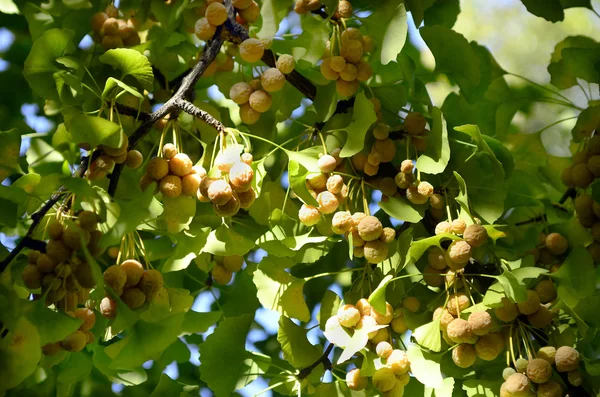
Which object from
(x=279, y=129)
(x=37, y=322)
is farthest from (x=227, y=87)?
(x=37, y=322)

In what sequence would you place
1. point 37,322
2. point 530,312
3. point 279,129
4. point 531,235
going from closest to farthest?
1. point 37,322
2. point 530,312
3. point 531,235
4. point 279,129

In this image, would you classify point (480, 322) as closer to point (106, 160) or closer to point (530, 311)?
point (530, 311)

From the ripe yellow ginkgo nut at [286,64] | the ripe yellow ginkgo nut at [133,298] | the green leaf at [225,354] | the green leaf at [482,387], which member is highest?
the ripe yellow ginkgo nut at [286,64]

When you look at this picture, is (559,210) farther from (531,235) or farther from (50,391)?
(50,391)

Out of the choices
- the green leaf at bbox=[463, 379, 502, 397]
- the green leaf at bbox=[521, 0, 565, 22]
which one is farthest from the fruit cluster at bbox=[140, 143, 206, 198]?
the green leaf at bbox=[521, 0, 565, 22]

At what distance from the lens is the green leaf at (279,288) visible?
2.46 ft

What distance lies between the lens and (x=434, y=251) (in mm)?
712

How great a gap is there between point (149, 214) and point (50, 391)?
1.21ft

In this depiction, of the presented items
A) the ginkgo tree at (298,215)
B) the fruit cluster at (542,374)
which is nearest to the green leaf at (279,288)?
the ginkgo tree at (298,215)

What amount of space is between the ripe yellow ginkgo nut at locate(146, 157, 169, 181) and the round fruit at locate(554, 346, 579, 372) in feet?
1.25

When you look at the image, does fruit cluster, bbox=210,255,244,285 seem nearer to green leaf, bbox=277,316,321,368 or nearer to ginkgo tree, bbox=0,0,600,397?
ginkgo tree, bbox=0,0,600,397

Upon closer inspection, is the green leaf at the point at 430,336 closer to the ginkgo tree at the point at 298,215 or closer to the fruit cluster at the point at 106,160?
the ginkgo tree at the point at 298,215

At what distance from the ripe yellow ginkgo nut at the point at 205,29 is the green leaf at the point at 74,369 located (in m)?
0.35

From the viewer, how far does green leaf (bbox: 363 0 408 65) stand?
28.2 inches
